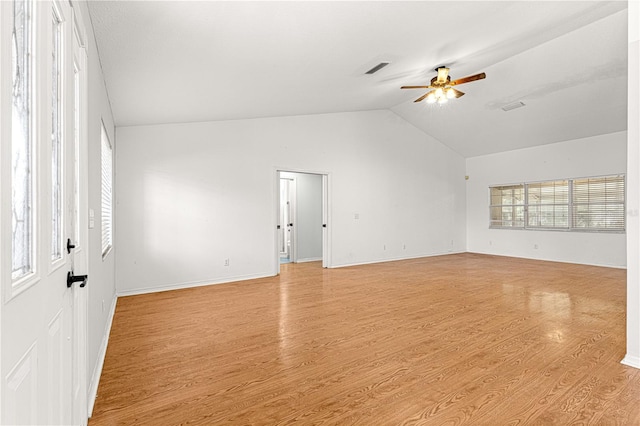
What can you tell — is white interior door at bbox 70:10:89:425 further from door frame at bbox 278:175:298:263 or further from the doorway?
door frame at bbox 278:175:298:263

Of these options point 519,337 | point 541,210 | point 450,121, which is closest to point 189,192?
point 519,337

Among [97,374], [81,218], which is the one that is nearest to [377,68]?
[81,218]

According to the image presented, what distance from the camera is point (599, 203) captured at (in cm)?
714

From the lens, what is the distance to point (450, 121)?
25.4 feet

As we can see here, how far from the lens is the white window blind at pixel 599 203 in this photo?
6.84 meters

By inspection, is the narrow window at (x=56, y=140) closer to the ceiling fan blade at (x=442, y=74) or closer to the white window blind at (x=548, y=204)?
the ceiling fan blade at (x=442, y=74)

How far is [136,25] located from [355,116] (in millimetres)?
5307

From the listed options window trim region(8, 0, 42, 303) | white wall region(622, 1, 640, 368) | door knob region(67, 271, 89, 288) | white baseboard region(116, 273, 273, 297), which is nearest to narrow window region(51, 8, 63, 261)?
door knob region(67, 271, 89, 288)

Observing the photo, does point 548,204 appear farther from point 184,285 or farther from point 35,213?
point 35,213

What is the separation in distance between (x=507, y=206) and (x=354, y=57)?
686cm

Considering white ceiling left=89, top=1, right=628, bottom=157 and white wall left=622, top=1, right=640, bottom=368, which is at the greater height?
white ceiling left=89, top=1, right=628, bottom=157

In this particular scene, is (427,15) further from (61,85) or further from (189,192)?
(189,192)

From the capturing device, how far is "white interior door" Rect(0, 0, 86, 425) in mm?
803

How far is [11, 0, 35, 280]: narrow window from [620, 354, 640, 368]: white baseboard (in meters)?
3.63
